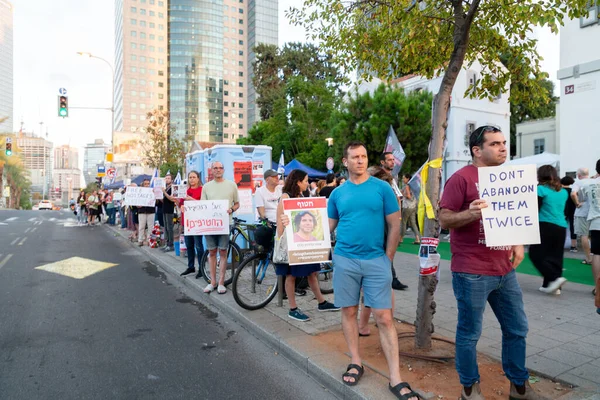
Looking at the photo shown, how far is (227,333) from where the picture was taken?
5312 millimetres

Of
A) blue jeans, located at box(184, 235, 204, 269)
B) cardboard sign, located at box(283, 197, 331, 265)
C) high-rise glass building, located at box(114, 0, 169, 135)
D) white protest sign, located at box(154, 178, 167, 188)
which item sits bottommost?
blue jeans, located at box(184, 235, 204, 269)

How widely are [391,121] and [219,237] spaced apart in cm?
1538

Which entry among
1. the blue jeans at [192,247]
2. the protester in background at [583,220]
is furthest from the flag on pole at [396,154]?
the protester in background at [583,220]

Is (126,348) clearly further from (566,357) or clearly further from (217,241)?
(566,357)

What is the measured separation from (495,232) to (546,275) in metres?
4.41

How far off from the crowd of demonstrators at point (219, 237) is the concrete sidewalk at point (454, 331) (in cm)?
25

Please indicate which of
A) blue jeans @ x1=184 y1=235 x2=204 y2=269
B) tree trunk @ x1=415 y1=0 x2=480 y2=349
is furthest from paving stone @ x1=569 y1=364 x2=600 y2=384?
blue jeans @ x1=184 y1=235 x2=204 y2=269

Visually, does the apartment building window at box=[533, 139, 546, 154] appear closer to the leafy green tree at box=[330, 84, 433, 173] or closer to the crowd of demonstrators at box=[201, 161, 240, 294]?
the leafy green tree at box=[330, 84, 433, 173]

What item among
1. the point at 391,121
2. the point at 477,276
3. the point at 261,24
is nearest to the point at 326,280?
the point at 477,276

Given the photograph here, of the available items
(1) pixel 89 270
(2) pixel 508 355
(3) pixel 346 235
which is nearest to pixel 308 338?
(3) pixel 346 235

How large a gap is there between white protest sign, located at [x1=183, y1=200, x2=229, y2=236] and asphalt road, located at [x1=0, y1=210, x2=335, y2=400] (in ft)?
3.71

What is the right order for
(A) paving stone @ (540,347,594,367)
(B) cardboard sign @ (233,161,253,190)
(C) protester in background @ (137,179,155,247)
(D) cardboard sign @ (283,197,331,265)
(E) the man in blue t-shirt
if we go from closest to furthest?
(E) the man in blue t-shirt
(A) paving stone @ (540,347,594,367)
(D) cardboard sign @ (283,197,331,265)
(B) cardboard sign @ (233,161,253,190)
(C) protester in background @ (137,179,155,247)

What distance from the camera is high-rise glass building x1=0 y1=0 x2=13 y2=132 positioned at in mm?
139750

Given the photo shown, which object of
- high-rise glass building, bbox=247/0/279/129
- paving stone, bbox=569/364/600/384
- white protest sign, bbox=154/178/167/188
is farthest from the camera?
high-rise glass building, bbox=247/0/279/129
